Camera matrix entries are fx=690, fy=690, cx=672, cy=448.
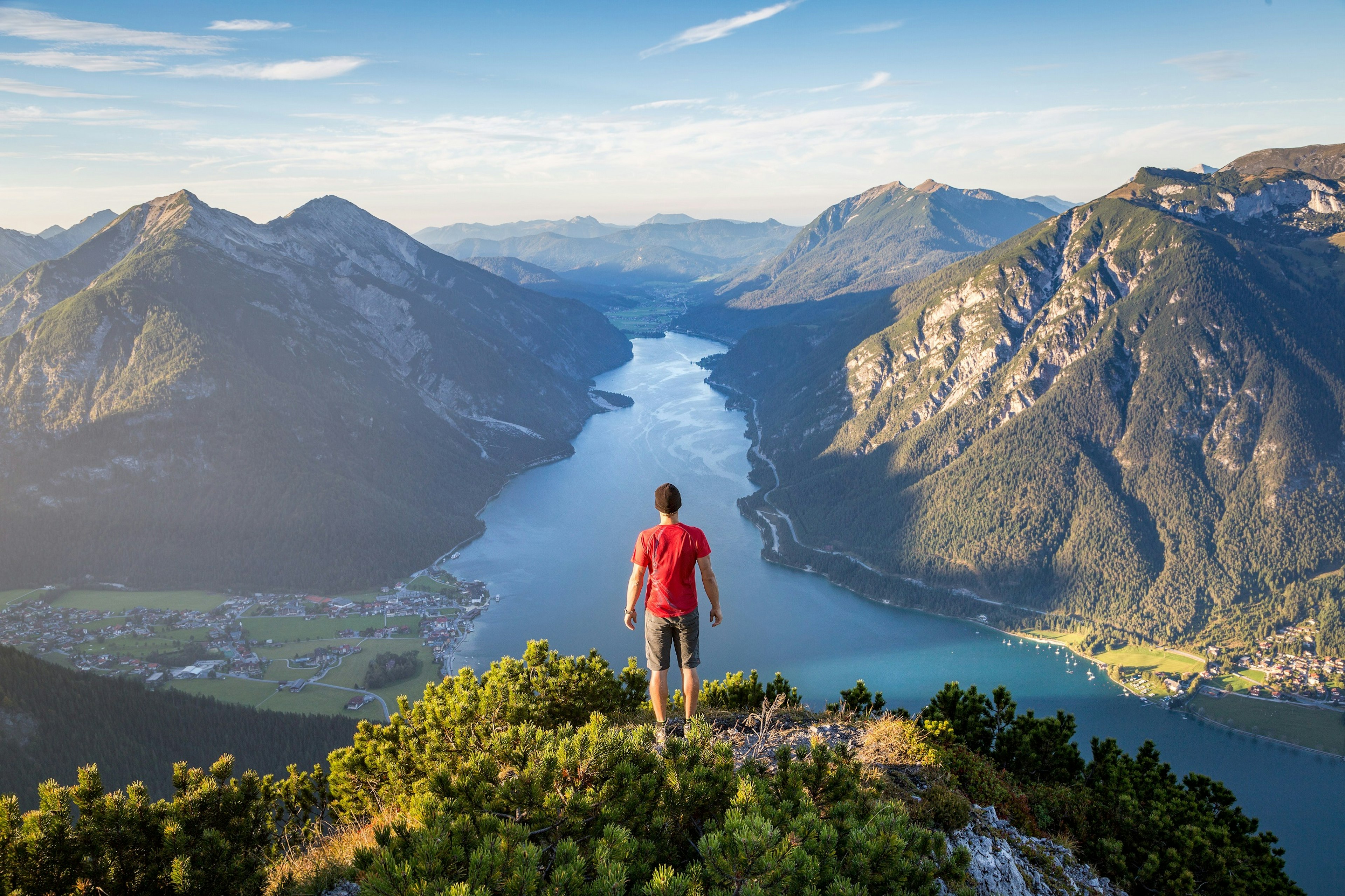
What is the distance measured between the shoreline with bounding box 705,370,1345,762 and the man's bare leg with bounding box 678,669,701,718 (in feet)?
322

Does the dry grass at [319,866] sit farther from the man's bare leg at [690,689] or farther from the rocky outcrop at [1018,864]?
the rocky outcrop at [1018,864]

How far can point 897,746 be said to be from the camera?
1358 centimetres

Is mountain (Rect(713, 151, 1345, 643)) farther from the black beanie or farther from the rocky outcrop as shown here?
the black beanie

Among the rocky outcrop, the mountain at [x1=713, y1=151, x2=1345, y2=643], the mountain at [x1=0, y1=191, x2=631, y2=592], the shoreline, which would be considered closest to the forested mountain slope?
the mountain at [x1=0, y1=191, x2=631, y2=592]

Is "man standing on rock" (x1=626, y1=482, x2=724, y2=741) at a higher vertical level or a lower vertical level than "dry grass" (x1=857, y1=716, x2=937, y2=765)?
higher

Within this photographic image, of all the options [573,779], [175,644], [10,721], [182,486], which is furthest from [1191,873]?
[182,486]

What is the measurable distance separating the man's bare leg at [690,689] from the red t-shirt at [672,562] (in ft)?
3.06

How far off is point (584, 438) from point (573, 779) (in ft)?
606

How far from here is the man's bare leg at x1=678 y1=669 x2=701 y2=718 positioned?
10516mm

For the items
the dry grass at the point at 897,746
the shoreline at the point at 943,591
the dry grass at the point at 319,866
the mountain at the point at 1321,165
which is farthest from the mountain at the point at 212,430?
the mountain at the point at 1321,165

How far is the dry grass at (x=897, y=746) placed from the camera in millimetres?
13055

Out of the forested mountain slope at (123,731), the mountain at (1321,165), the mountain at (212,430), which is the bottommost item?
the forested mountain slope at (123,731)

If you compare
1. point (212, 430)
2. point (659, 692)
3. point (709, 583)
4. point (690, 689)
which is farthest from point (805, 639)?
point (212, 430)

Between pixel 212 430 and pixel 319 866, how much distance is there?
148324 millimetres
